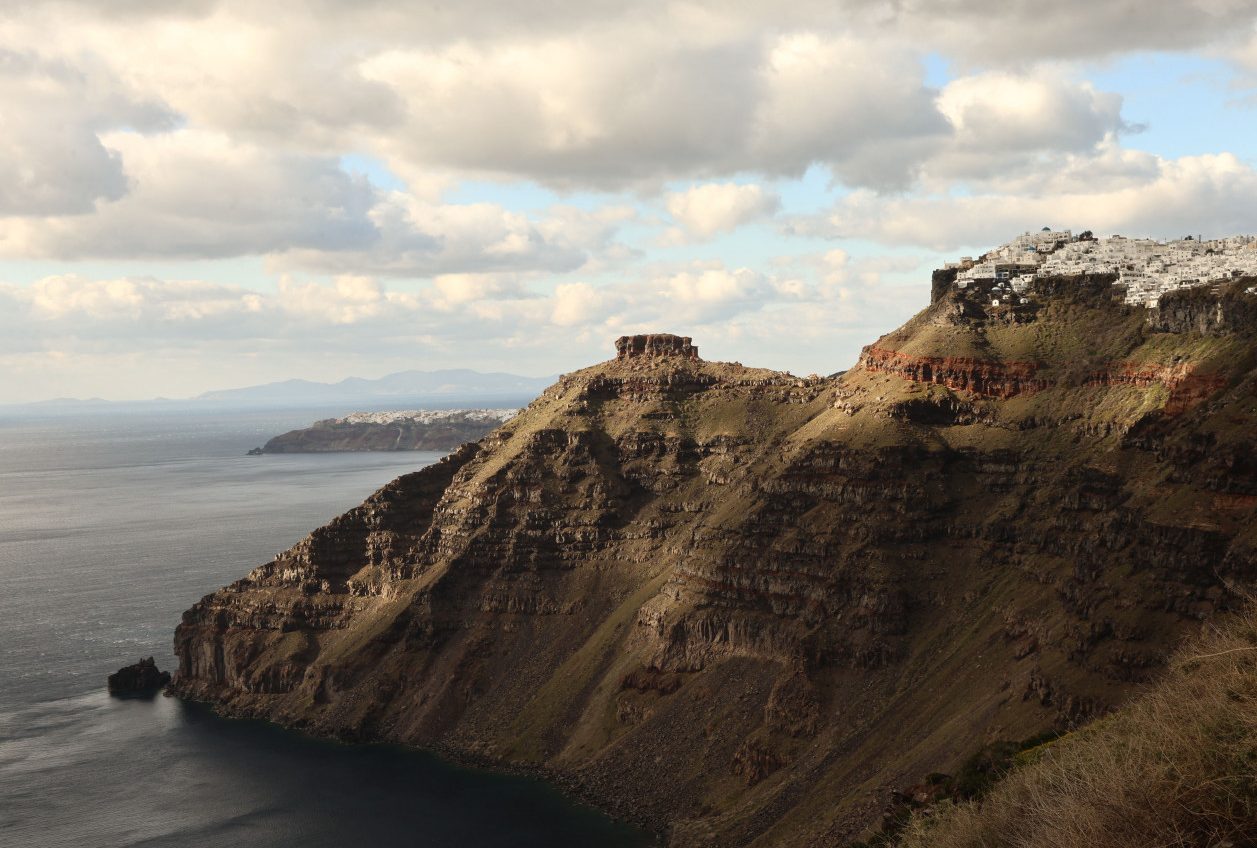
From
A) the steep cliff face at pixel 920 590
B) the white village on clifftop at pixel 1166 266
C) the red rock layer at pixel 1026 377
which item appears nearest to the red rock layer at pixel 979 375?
the red rock layer at pixel 1026 377

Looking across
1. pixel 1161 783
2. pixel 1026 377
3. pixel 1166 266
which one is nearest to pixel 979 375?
pixel 1026 377

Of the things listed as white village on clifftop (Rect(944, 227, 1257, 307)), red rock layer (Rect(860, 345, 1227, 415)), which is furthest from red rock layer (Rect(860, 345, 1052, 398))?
white village on clifftop (Rect(944, 227, 1257, 307))

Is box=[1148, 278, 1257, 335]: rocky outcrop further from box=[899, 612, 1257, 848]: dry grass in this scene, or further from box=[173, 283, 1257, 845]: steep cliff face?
box=[899, 612, 1257, 848]: dry grass

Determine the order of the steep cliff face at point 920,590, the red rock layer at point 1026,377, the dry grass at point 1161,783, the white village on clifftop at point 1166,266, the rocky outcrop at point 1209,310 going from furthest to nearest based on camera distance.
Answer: the white village on clifftop at point 1166,266
the rocky outcrop at point 1209,310
the red rock layer at point 1026,377
the steep cliff face at point 920,590
the dry grass at point 1161,783

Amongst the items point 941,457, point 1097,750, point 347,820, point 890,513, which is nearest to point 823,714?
point 890,513

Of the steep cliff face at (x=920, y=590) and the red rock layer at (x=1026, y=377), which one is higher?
the red rock layer at (x=1026, y=377)

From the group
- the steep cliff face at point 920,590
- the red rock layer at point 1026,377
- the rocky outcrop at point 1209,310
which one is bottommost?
the steep cliff face at point 920,590

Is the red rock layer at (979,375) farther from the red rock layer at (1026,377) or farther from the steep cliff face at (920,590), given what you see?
the steep cliff face at (920,590)

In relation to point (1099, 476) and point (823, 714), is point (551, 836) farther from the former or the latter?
point (1099, 476)

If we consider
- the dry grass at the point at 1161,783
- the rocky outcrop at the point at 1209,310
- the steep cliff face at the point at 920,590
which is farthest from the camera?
the rocky outcrop at the point at 1209,310
